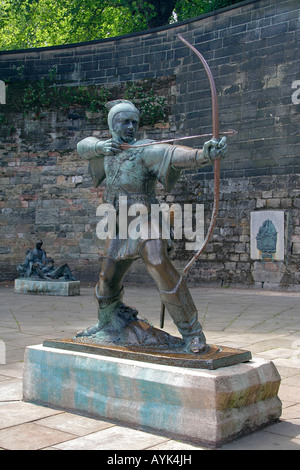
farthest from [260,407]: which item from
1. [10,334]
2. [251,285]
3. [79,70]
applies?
[79,70]

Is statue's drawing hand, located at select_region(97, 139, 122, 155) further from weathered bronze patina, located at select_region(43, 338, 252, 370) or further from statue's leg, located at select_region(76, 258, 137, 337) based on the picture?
weathered bronze patina, located at select_region(43, 338, 252, 370)

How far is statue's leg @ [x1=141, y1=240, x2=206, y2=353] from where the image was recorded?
342 centimetres

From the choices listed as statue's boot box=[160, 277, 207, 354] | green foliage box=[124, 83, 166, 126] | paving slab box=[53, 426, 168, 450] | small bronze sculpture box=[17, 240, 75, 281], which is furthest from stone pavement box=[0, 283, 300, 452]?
green foliage box=[124, 83, 166, 126]

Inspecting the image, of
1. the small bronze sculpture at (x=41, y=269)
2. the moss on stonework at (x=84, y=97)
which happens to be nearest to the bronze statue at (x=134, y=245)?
the small bronze sculpture at (x=41, y=269)

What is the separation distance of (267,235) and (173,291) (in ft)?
27.5

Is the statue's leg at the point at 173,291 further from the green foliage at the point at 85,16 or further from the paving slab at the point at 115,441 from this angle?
the green foliage at the point at 85,16

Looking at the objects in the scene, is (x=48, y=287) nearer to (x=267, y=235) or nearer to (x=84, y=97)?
(x=267, y=235)

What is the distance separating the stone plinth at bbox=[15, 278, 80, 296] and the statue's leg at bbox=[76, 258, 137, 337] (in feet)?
21.9

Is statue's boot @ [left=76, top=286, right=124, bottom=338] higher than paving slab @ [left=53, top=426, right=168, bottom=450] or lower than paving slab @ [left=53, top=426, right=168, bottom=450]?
higher

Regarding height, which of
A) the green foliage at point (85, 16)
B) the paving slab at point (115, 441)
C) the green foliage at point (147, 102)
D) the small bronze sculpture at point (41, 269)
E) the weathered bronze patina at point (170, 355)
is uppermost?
the green foliage at point (85, 16)

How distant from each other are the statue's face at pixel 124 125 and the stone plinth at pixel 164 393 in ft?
4.68

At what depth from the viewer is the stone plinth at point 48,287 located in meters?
10.4

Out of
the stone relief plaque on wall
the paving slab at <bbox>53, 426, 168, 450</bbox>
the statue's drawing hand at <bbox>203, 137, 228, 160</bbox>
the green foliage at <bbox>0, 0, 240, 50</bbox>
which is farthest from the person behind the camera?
the green foliage at <bbox>0, 0, 240, 50</bbox>
